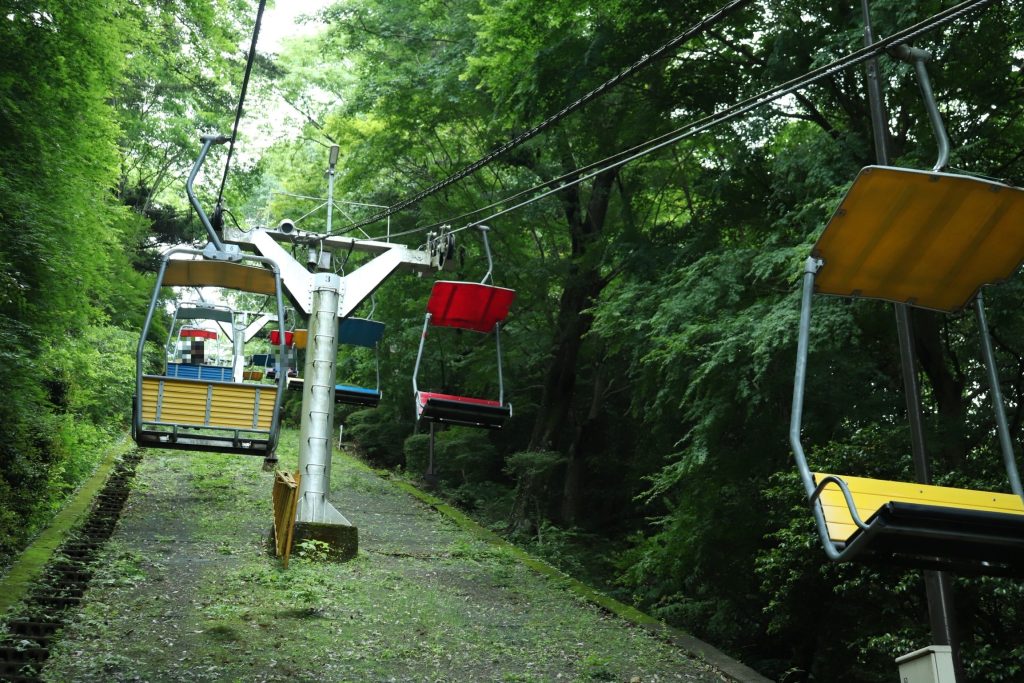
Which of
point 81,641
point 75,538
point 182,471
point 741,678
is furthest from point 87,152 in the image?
point 741,678

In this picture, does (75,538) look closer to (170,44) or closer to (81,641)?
(81,641)

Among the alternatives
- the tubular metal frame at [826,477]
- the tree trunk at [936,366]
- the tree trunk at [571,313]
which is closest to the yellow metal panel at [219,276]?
the tree trunk at [936,366]

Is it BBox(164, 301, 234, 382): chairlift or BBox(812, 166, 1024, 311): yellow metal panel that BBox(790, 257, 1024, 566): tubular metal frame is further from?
BBox(164, 301, 234, 382): chairlift

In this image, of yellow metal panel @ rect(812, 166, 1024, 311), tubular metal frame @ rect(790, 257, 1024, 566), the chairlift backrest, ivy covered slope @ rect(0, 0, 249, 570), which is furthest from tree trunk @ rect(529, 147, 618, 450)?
tubular metal frame @ rect(790, 257, 1024, 566)

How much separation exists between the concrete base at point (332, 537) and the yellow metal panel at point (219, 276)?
3216 millimetres

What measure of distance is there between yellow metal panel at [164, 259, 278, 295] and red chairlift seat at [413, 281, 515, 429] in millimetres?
2190

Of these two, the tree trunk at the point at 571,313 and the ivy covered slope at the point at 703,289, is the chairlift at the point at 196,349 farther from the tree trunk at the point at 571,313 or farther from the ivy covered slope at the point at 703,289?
the tree trunk at the point at 571,313

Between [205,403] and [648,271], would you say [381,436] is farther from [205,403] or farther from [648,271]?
[205,403]

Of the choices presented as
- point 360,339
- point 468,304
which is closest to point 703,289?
point 468,304

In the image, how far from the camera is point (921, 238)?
18.1 ft

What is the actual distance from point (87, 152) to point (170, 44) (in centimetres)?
893

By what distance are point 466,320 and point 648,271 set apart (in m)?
2.56

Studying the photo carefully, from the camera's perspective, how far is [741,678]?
9305mm

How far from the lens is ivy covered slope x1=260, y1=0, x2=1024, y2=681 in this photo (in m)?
10.1
